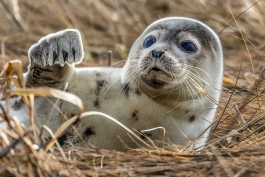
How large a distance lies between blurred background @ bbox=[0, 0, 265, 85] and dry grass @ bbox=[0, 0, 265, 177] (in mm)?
13

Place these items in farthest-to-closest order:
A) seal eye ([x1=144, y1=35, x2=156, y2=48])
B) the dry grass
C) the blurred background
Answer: the blurred background, seal eye ([x1=144, y1=35, x2=156, y2=48]), the dry grass

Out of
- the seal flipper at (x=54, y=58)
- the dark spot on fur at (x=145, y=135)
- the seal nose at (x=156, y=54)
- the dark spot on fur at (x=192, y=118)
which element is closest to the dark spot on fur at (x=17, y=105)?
the seal flipper at (x=54, y=58)

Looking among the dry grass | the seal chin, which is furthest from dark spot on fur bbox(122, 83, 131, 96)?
the dry grass

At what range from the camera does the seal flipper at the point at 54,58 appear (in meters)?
4.44

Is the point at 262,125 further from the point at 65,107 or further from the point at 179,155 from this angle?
the point at 65,107

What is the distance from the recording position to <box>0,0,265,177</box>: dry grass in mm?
3387

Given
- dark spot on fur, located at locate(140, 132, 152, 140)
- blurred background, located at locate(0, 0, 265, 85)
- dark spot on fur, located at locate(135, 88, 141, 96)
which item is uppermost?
blurred background, located at locate(0, 0, 265, 85)

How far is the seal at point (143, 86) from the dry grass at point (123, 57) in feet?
0.66

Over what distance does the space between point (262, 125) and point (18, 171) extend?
1.76 metres

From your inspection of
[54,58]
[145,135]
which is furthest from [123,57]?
[145,135]

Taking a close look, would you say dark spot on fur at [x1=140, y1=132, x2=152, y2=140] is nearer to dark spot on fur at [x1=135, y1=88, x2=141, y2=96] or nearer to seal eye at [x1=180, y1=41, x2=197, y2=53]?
dark spot on fur at [x1=135, y1=88, x2=141, y2=96]

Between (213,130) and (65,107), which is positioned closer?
(65,107)

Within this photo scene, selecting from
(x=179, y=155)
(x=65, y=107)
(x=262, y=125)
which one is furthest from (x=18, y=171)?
(x=262, y=125)

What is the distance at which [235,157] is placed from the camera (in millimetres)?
3695
